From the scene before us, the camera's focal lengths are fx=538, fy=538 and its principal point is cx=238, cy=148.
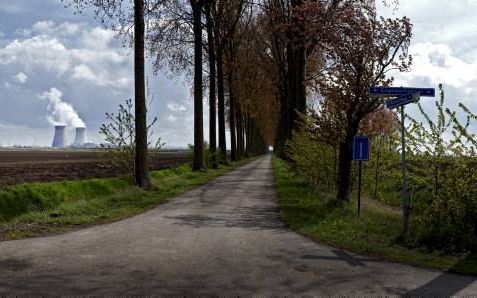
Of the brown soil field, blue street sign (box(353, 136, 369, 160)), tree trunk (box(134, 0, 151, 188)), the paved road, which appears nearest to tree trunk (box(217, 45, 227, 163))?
the brown soil field

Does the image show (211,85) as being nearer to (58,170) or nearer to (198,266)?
(58,170)

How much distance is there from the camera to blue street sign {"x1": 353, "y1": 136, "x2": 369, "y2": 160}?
1366cm

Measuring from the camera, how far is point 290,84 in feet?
119

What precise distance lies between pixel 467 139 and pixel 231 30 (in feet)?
86.7

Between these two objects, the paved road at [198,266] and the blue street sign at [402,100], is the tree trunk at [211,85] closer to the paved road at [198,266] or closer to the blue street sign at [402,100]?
the blue street sign at [402,100]

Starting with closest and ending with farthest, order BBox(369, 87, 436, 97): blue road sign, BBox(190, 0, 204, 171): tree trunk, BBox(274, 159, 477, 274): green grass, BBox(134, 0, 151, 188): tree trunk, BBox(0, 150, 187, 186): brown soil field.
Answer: BBox(274, 159, 477, 274): green grass < BBox(369, 87, 436, 97): blue road sign < BBox(134, 0, 151, 188): tree trunk < BBox(0, 150, 187, 186): brown soil field < BBox(190, 0, 204, 171): tree trunk

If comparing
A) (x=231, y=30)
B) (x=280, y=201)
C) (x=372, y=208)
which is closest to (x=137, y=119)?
(x=280, y=201)

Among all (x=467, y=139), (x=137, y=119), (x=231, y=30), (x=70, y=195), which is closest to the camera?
(x=467, y=139)

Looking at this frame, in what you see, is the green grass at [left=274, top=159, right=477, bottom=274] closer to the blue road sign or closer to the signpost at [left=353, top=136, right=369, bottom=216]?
the signpost at [left=353, top=136, right=369, bottom=216]

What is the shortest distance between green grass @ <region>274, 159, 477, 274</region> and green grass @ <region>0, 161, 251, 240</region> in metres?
4.28

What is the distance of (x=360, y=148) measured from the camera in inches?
541

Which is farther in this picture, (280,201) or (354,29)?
(280,201)

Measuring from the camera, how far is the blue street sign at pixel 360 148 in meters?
13.7

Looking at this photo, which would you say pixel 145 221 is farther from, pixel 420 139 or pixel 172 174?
pixel 172 174
